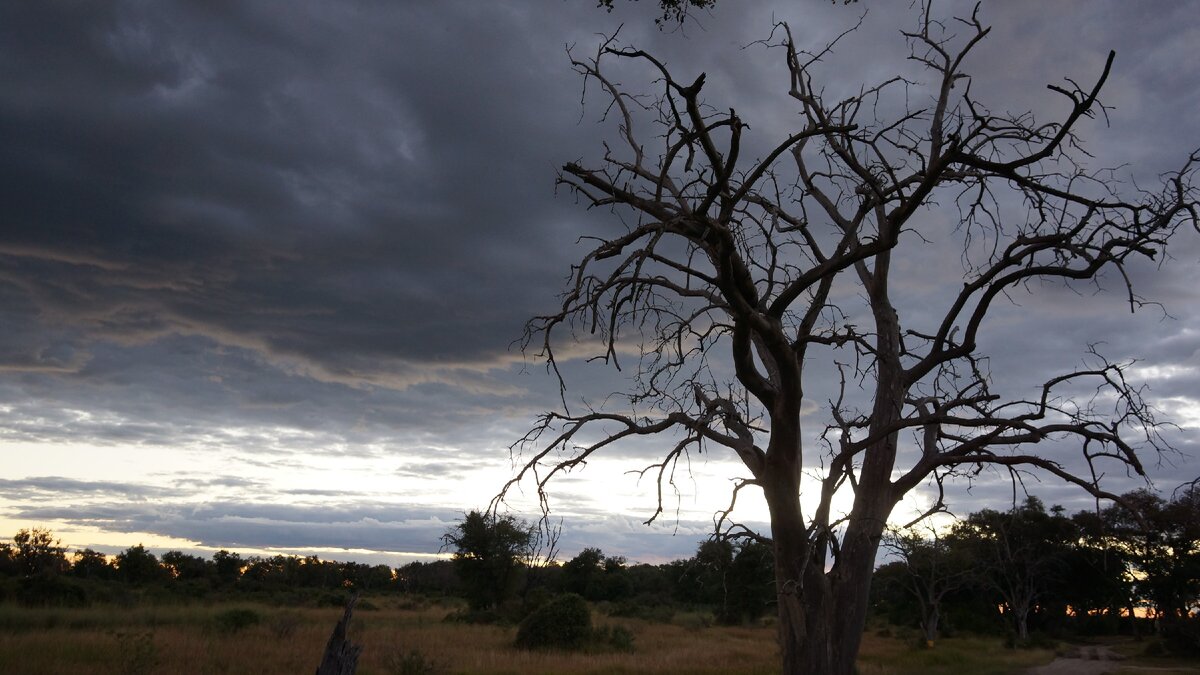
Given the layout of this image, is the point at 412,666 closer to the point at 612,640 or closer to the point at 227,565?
the point at 612,640

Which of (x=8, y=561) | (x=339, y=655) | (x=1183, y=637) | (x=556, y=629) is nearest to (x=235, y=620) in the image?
(x=556, y=629)

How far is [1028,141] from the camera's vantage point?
29.3 ft

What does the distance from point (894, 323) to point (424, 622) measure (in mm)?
27887

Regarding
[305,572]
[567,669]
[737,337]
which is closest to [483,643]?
[567,669]

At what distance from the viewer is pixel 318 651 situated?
65.3ft

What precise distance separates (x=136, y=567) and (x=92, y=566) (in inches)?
250

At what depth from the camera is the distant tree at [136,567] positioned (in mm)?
46469

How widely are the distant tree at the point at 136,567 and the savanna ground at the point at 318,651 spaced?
2008 centimetres

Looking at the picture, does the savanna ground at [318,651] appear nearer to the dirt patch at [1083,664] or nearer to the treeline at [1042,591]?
the dirt patch at [1083,664]

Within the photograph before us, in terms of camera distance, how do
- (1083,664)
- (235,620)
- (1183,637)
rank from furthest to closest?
(1183,637)
(1083,664)
(235,620)

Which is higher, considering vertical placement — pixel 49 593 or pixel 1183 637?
pixel 1183 637

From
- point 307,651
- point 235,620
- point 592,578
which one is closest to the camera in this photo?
point 307,651

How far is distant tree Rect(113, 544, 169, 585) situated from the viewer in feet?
152

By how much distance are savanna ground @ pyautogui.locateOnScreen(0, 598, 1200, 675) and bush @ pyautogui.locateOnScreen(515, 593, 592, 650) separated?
85 centimetres
